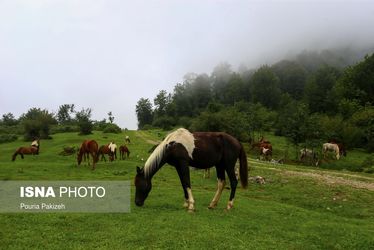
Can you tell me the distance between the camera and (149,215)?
12172mm

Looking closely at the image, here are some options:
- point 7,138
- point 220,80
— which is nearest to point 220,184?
point 7,138

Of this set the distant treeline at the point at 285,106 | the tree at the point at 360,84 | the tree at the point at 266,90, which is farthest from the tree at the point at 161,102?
the tree at the point at 360,84

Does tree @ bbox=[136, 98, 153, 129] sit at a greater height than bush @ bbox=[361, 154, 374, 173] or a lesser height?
greater

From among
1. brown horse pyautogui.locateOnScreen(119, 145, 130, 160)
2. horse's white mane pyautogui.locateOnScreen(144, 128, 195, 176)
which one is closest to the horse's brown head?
horse's white mane pyautogui.locateOnScreen(144, 128, 195, 176)

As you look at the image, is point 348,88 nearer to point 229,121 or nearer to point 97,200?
point 229,121

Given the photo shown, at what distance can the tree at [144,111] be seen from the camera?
160825mm

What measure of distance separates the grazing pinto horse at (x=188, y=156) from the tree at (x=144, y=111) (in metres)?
147

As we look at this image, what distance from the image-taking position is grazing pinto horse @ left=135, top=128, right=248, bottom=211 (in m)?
13.4

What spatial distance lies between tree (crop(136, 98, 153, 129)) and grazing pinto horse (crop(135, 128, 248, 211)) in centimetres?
14681

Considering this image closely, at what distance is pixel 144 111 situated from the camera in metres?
161

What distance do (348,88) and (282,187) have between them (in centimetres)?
5768

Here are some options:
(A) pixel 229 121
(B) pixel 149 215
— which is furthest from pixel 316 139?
(B) pixel 149 215

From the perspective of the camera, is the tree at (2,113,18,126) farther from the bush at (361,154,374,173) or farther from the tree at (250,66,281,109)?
the bush at (361,154,374,173)

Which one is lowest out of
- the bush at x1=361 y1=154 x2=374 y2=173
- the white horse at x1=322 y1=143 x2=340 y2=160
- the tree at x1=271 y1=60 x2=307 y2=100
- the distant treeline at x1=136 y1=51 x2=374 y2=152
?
the bush at x1=361 y1=154 x2=374 y2=173
